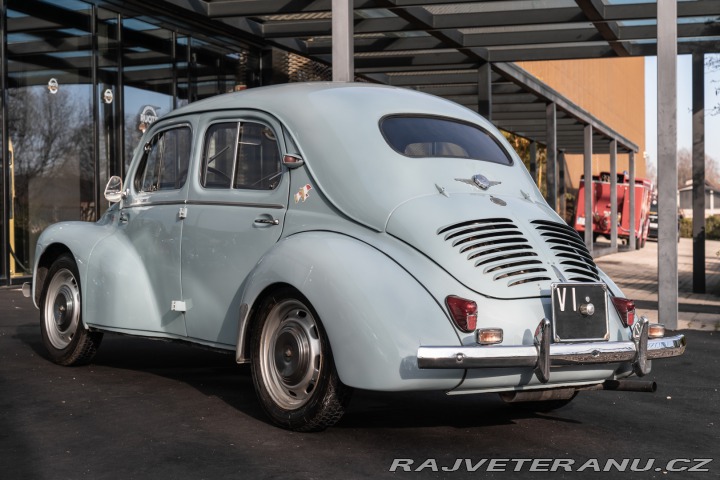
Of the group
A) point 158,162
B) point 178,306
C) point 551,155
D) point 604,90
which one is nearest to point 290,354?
point 178,306

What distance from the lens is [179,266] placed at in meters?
6.57

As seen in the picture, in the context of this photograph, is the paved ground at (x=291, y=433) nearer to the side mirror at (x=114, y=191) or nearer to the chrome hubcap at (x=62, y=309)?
the chrome hubcap at (x=62, y=309)

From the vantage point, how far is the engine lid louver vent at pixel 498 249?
5.23m

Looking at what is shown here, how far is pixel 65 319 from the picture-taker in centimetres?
749

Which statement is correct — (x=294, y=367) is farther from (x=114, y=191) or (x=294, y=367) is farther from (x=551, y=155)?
(x=551, y=155)

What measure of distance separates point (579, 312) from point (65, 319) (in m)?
3.87

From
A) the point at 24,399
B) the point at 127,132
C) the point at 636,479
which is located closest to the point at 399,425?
the point at 636,479

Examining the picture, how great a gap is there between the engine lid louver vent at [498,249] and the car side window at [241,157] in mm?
1275

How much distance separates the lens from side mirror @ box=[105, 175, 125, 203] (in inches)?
291

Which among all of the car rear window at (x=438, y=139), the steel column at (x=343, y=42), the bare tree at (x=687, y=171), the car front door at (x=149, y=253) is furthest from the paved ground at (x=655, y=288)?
the bare tree at (x=687, y=171)

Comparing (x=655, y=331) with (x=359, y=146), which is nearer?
(x=655, y=331)

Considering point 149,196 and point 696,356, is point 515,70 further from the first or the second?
point 149,196

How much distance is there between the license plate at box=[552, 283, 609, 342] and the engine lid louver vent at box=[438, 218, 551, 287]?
6.4 inches

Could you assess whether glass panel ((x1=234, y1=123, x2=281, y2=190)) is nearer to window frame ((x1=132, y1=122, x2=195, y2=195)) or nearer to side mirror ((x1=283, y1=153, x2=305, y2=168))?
side mirror ((x1=283, y1=153, x2=305, y2=168))
